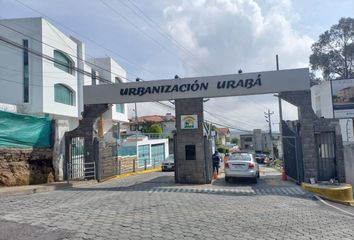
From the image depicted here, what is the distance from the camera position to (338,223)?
755 cm

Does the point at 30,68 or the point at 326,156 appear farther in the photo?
the point at 30,68

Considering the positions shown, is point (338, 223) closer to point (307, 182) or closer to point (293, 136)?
point (307, 182)

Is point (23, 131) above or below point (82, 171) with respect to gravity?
above

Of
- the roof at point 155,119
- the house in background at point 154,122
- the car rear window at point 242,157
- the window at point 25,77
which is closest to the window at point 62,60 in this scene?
the window at point 25,77

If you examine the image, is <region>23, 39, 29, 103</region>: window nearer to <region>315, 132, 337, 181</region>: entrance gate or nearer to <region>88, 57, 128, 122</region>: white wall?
<region>88, 57, 128, 122</region>: white wall

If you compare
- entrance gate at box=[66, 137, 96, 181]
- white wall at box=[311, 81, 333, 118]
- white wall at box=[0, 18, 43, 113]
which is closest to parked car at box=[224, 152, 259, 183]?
entrance gate at box=[66, 137, 96, 181]

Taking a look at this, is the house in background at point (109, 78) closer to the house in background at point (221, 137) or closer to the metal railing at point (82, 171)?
the metal railing at point (82, 171)

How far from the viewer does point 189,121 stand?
1578cm

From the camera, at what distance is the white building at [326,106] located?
97.7 feet

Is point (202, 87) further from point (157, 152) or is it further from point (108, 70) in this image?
point (108, 70)

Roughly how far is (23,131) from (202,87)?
829cm

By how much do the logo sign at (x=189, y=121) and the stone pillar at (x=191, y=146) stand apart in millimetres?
146

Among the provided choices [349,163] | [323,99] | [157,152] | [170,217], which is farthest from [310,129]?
[157,152]

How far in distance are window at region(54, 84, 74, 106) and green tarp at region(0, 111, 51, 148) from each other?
20.5 metres
